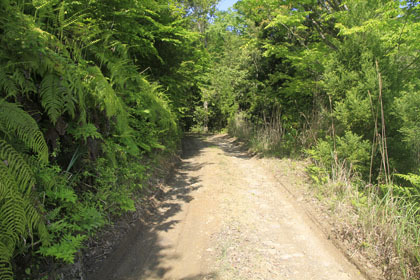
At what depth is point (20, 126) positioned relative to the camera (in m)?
2.00

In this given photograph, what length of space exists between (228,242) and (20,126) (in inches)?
109

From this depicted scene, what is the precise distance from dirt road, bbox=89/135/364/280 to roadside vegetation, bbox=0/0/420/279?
50 cm

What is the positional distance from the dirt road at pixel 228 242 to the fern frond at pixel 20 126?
1572mm

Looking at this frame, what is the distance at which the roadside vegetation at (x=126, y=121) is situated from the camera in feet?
7.20

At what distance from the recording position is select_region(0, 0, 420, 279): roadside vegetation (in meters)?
2.19

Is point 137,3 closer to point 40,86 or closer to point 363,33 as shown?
point 40,86

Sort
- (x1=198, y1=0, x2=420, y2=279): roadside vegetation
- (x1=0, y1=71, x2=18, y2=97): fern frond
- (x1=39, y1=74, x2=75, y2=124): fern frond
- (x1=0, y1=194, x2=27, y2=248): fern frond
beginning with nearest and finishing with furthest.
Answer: (x1=0, y1=194, x2=27, y2=248): fern frond → (x1=0, y1=71, x2=18, y2=97): fern frond → (x1=39, y1=74, x2=75, y2=124): fern frond → (x1=198, y1=0, x2=420, y2=279): roadside vegetation

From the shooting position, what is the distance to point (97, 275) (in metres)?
2.71

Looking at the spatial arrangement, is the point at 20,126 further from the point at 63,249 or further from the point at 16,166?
the point at 63,249

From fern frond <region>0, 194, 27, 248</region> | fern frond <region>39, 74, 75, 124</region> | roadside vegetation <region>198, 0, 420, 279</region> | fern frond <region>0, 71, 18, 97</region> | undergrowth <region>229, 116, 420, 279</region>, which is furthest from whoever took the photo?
roadside vegetation <region>198, 0, 420, 279</region>

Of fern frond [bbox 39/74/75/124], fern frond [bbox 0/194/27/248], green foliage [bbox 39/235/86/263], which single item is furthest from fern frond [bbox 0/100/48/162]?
green foliage [bbox 39/235/86/263]

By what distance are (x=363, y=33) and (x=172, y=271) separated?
5573mm

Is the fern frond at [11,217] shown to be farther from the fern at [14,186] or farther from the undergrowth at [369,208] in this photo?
the undergrowth at [369,208]

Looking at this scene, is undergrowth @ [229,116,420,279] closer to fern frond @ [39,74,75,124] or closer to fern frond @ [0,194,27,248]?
fern frond @ [0,194,27,248]
